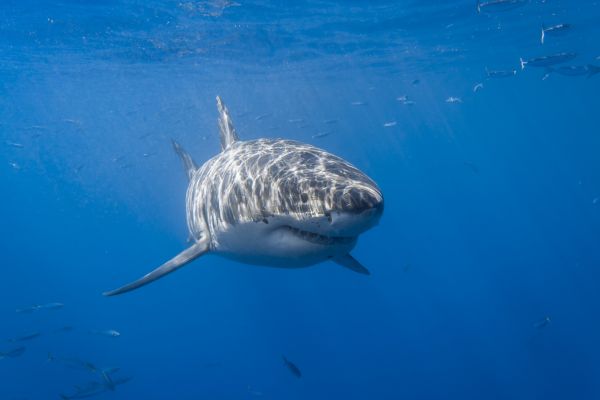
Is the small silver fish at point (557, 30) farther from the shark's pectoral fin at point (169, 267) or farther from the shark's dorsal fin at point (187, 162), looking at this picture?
the shark's pectoral fin at point (169, 267)

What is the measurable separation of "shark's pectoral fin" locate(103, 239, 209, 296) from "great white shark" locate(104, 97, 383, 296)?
1 centimetres

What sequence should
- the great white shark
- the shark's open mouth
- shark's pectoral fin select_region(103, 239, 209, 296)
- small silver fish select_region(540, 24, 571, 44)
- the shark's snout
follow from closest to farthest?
the shark's snout, the great white shark, the shark's open mouth, shark's pectoral fin select_region(103, 239, 209, 296), small silver fish select_region(540, 24, 571, 44)

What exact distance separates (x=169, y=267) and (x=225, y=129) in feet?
9.81

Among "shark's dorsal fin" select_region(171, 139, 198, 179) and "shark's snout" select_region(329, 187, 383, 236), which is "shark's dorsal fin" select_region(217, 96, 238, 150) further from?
"shark's snout" select_region(329, 187, 383, 236)

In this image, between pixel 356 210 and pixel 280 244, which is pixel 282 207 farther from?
pixel 356 210

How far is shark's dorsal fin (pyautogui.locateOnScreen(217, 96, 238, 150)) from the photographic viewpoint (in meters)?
7.02

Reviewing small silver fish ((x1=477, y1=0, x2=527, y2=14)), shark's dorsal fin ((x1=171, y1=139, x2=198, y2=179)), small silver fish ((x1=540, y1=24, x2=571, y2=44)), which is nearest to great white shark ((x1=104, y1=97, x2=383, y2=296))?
shark's dorsal fin ((x1=171, y1=139, x2=198, y2=179))

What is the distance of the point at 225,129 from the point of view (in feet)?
23.6

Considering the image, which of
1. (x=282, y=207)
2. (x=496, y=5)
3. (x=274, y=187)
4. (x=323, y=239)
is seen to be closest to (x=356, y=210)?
(x=323, y=239)

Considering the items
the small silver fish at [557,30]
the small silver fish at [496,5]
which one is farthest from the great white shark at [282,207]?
the small silver fish at [496,5]

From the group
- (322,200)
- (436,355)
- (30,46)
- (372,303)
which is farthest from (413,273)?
(322,200)

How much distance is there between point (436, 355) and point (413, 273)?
1866 cm

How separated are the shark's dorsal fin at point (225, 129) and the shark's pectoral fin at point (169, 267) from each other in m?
2.05

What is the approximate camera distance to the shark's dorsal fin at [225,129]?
702 cm
